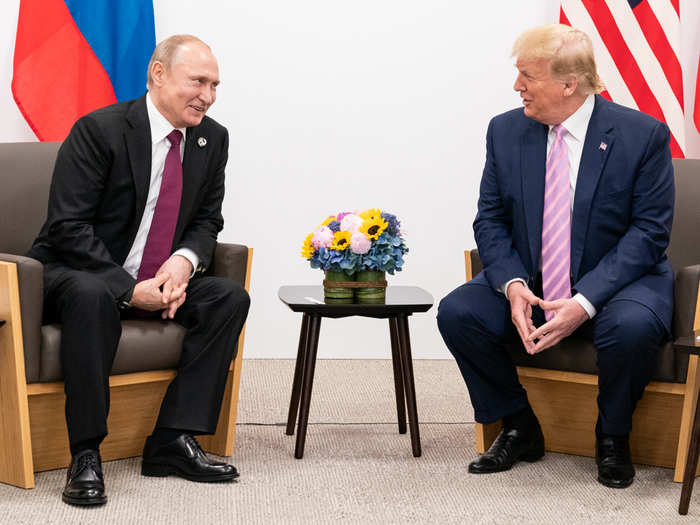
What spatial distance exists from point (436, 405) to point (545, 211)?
3.44 ft

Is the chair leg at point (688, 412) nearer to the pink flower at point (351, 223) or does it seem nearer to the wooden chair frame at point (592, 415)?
the wooden chair frame at point (592, 415)

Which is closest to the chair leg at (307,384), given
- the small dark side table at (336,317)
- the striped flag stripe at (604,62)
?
the small dark side table at (336,317)

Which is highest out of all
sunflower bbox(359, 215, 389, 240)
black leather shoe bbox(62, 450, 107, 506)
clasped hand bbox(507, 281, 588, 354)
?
sunflower bbox(359, 215, 389, 240)

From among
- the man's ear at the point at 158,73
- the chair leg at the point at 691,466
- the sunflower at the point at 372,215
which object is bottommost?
the chair leg at the point at 691,466

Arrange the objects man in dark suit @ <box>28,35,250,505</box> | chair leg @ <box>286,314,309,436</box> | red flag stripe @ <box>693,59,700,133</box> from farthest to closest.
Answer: red flag stripe @ <box>693,59,700,133</box> → chair leg @ <box>286,314,309,436</box> → man in dark suit @ <box>28,35,250,505</box>

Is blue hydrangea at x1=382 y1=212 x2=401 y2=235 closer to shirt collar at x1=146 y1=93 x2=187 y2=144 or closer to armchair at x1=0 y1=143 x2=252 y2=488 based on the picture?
armchair at x1=0 y1=143 x2=252 y2=488

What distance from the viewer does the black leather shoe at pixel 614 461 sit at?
266 cm

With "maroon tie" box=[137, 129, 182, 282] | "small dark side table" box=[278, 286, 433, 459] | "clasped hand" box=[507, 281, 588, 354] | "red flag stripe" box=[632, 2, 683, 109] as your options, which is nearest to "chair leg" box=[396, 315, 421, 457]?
"small dark side table" box=[278, 286, 433, 459]

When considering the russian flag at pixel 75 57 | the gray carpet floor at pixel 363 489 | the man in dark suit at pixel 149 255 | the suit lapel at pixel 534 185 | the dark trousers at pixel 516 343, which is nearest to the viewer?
the gray carpet floor at pixel 363 489

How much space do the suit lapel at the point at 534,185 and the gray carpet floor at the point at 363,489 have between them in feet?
2.09

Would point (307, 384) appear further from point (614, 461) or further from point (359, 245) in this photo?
point (614, 461)

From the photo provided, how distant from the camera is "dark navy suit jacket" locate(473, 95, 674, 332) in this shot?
2771mm

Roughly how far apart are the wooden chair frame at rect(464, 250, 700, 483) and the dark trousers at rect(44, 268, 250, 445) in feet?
2.66

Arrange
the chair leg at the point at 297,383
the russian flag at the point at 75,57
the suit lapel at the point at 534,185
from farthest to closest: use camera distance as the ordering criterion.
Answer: the russian flag at the point at 75,57 < the chair leg at the point at 297,383 < the suit lapel at the point at 534,185
